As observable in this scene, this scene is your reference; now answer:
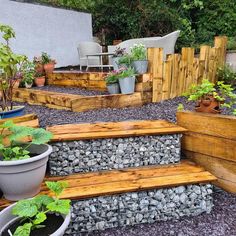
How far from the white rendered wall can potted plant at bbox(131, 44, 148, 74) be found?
2974 millimetres

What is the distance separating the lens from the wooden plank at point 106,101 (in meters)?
2.78

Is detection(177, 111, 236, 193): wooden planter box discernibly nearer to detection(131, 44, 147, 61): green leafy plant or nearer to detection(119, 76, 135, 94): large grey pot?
detection(119, 76, 135, 94): large grey pot

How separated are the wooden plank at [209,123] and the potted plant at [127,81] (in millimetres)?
1017

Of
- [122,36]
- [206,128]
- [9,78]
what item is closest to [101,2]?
[122,36]

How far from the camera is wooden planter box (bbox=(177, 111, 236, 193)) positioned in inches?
73.2

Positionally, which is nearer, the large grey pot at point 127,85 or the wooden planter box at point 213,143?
the wooden planter box at point 213,143

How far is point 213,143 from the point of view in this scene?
1.94 meters

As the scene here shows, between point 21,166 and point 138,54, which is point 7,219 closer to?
point 21,166

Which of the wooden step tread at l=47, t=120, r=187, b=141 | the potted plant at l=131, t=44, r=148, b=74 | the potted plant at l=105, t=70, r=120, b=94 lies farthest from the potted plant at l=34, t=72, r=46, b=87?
the wooden step tread at l=47, t=120, r=187, b=141

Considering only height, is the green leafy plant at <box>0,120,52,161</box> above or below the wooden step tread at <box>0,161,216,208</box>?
above

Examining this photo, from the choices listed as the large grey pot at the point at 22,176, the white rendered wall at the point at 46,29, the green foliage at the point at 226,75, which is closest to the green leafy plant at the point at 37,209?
the large grey pot at the point at 22,176

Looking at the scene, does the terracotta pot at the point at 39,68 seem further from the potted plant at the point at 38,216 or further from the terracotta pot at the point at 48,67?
the potted plant at the point at 38,216

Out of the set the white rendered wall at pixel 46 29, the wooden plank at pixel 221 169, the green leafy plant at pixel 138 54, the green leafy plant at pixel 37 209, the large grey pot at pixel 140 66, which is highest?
the white rendered wall at pixel 46 29

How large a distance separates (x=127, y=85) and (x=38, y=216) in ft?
6.67
